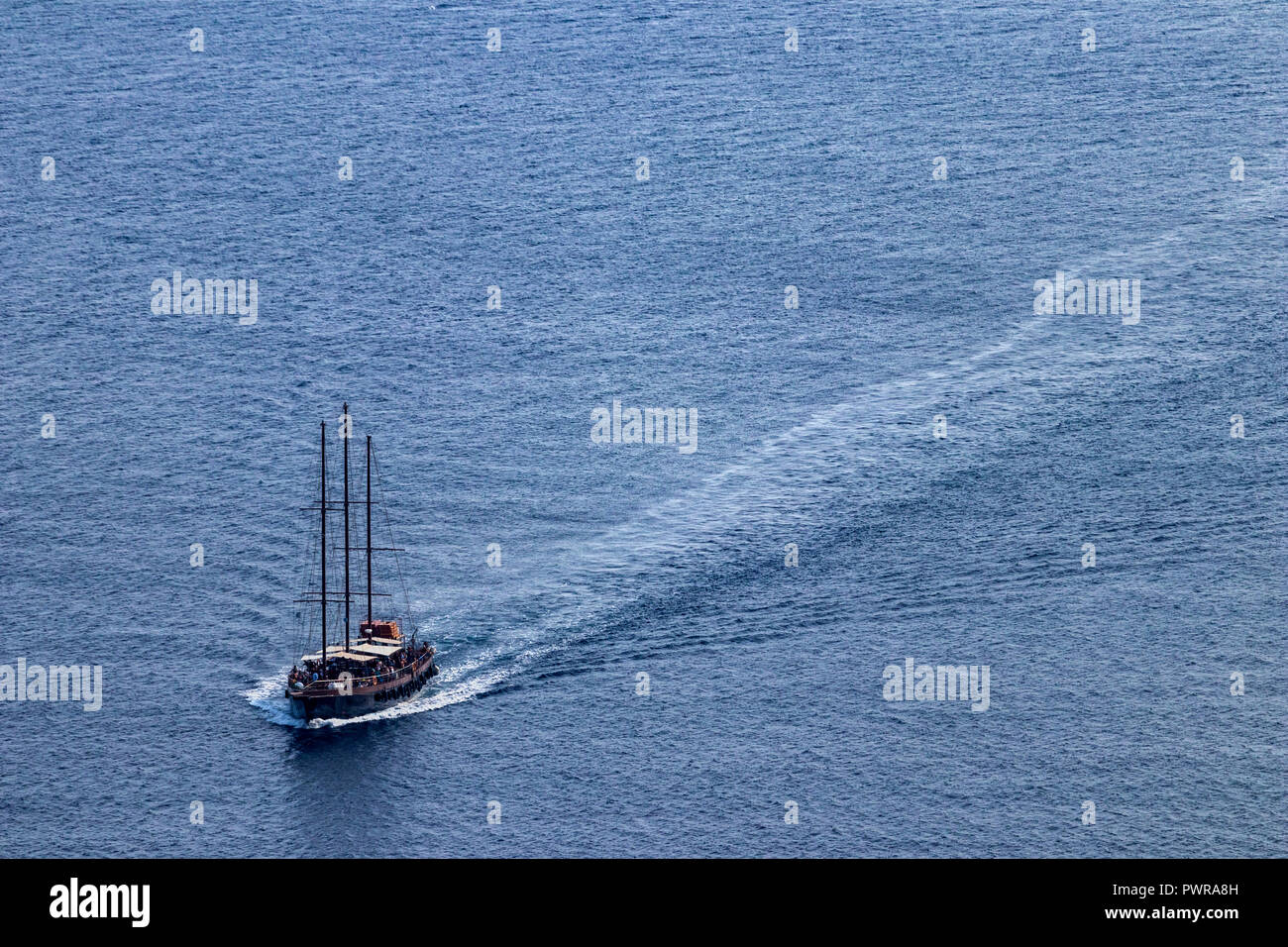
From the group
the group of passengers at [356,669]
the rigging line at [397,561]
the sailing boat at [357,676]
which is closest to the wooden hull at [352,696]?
the sailing boat at [357,676]

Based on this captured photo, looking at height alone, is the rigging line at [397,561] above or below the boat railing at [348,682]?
above

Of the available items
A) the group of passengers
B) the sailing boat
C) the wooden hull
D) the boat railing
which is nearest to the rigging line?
the sailing boat

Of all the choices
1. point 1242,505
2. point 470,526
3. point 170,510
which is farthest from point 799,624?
point 170,510

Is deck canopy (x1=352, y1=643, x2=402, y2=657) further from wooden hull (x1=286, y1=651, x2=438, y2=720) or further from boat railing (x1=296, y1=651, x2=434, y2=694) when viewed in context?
wooden hull (x1=286, y1=651, x2=438, y2=720)

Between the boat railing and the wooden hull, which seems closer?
the wooden hull

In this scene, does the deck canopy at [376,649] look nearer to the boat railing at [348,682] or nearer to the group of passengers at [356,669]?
the group of passengers at [356,669]

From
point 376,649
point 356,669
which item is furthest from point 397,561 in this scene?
point 356,669

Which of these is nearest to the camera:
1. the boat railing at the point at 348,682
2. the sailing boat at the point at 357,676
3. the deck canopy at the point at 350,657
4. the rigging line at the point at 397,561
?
the boat railing at the point at 348,682
